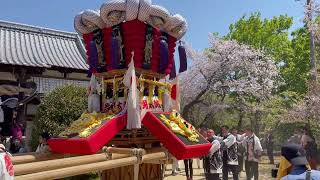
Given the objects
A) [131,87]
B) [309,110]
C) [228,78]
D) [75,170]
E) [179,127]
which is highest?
[228,78]

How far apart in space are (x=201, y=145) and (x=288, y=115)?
1313 centimetres

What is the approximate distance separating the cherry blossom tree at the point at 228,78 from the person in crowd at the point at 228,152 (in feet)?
43.9

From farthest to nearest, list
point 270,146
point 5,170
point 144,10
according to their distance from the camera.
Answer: point 270,146 < point 144,10 < point 5,170

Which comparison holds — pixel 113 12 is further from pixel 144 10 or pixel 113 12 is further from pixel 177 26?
pixel 177 26

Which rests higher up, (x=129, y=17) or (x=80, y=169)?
(x=129, y=17)

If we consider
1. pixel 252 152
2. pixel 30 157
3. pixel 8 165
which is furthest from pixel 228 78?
pixel 8 165

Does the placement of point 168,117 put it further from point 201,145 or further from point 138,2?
point 138,2

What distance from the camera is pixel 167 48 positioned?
5.91m

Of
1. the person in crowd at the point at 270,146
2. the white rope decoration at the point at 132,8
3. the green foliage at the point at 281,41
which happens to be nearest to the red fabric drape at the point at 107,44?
the white rope decoration at the point at 132,8

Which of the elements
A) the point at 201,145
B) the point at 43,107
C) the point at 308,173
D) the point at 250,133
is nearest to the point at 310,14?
the point at 250,133

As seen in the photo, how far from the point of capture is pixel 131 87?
17.2 ft

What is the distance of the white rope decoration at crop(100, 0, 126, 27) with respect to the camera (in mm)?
5328

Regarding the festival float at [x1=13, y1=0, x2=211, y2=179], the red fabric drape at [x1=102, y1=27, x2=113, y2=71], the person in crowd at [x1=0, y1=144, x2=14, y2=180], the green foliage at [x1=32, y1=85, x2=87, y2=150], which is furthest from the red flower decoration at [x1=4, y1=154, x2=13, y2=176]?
the green foliage at [x1=32, y1=85, x2=87, y2=150]

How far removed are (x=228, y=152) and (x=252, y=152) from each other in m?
1.24
